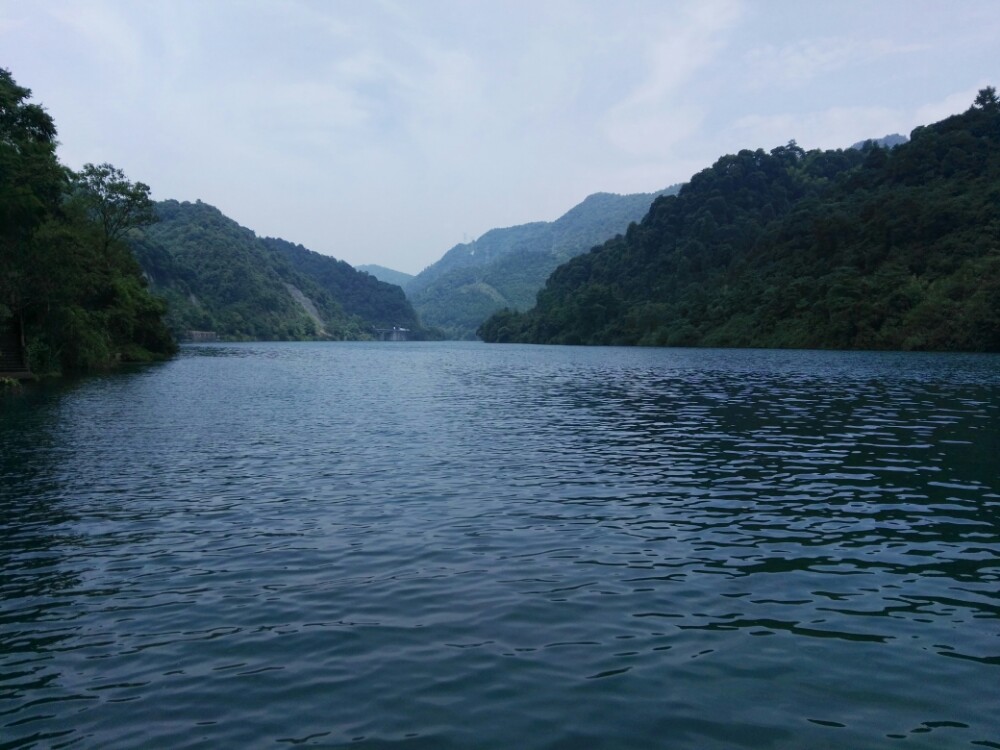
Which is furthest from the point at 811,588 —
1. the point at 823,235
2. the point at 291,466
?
the point at 823,235

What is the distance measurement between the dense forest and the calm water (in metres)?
30.5

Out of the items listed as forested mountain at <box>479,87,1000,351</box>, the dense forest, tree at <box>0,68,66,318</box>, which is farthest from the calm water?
forested mountain at <box>479,87,1000,351</box>

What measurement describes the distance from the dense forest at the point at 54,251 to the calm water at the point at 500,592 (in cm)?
3053

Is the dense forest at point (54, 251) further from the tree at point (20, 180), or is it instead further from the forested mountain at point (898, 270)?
the forested mountain at point (898, 270)

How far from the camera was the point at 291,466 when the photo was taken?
87.4 ft

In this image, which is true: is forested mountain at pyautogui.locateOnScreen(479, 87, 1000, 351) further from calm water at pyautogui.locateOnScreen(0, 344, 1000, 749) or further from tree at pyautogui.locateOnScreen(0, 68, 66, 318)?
tree at pyautogui.locateOnScreen(0, 68, 66, 318)

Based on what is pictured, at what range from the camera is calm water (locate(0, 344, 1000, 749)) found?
9.12 meters

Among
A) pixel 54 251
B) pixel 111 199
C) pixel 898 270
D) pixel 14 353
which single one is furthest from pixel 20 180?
pixel 898 270

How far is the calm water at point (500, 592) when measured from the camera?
9.12 meters

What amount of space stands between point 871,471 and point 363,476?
17881mm

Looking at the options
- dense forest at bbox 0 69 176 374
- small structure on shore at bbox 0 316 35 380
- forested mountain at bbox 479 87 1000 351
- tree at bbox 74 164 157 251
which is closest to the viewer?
dense forest at bbox 0 69 176 374

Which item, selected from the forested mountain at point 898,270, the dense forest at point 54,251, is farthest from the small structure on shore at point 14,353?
the forested mountain at point 898,270

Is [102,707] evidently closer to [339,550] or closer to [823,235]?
[339,550]

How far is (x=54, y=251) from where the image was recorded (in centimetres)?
6053
